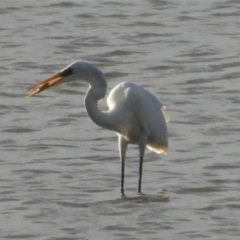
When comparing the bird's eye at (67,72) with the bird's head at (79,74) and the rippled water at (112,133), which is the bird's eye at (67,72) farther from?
the rippled water at (112,133)

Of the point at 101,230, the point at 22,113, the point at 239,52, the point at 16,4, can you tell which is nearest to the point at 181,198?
the point at 101,230

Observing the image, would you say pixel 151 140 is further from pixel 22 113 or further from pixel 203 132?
pixel 22 113

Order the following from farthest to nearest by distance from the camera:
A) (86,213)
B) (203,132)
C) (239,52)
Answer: (239,52) → (203,132) → (86,213)

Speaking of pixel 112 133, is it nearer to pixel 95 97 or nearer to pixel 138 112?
pixel 138 112

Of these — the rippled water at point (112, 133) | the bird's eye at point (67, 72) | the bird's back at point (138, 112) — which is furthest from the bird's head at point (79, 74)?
the rippled water at point (112, 133)

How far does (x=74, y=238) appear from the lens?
263 inches

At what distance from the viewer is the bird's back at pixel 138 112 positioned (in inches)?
319

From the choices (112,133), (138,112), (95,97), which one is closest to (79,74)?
(95,97)

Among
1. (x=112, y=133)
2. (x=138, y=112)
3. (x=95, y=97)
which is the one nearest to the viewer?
(x=95, y=97)

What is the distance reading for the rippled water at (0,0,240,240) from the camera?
7184mm

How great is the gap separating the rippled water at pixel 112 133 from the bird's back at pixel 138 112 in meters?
0.45

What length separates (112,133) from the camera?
997 cm

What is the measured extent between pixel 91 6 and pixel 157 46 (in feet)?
10.1

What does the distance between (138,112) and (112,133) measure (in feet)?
6.01
